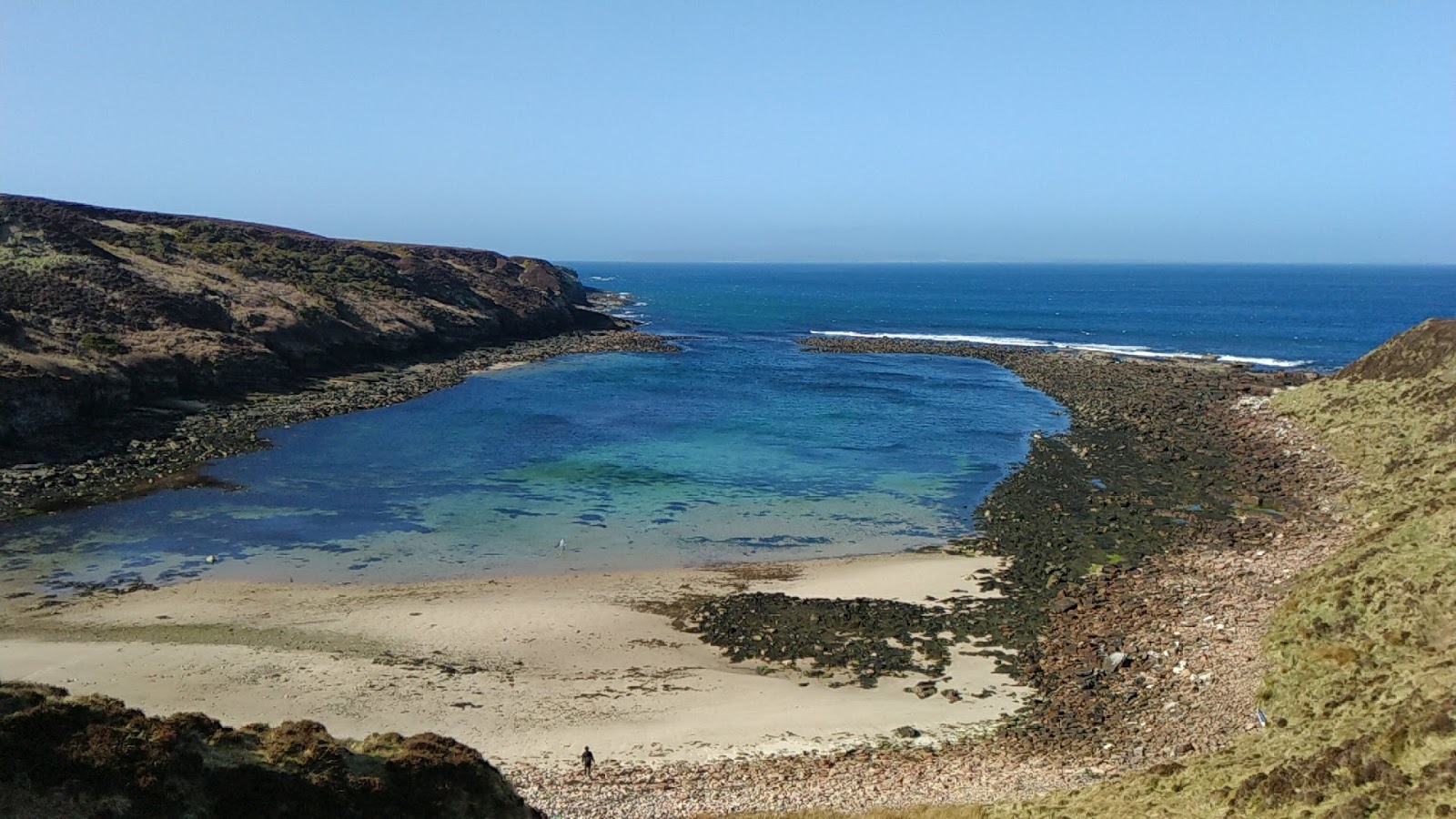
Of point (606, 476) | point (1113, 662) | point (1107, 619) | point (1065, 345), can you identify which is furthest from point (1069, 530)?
point (1065, 345)

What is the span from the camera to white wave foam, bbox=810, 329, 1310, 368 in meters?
70.5

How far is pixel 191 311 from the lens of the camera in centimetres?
5478

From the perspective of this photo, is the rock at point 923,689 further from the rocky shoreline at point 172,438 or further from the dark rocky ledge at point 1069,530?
the rocky shoreline at point 172,438

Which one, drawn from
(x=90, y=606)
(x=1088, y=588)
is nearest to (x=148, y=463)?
(x=90, y=606)

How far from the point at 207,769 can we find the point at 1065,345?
86.0m

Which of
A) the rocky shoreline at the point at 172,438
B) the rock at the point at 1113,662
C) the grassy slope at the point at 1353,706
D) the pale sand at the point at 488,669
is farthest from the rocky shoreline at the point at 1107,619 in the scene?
the rocky shoreline at the point at 172,438

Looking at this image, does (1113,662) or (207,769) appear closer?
(207,769)

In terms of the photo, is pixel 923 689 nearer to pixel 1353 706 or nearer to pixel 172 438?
pixel 1353 706

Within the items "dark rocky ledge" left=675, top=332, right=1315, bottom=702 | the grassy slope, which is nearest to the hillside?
"dark rocky ledge" left=675, top=332, right=1315, bottom=702

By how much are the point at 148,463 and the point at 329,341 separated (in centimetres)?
2646

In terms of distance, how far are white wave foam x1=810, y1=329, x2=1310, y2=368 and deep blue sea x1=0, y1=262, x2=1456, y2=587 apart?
53.4 inches

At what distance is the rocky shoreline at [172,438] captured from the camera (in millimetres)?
32625

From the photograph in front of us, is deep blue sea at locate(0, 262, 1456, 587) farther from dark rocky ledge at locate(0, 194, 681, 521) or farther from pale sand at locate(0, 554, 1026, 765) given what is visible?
dark rocky ledge at locate(0, 194, 681, 521)

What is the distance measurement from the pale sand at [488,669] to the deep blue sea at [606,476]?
2.50 m
